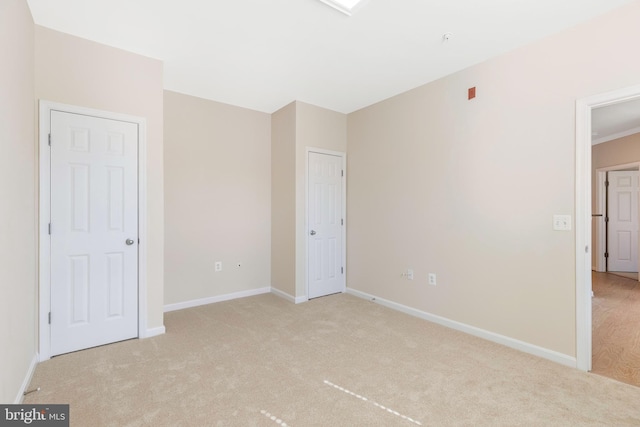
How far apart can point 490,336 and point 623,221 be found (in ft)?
16.8

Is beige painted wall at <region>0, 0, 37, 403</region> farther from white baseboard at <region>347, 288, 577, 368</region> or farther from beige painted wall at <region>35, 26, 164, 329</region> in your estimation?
white baseboard at <region>347, 288, 577, 368</region>

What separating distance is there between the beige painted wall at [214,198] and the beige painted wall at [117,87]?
0.77m

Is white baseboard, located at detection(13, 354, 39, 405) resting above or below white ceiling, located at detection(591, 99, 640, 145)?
below

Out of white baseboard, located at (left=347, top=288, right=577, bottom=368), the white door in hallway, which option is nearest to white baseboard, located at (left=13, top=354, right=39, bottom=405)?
white baseboard, located at (left=347, top=288, right=577, bottom=368)

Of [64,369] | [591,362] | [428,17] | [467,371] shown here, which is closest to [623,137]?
[591,362]

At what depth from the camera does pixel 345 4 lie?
2109 mm

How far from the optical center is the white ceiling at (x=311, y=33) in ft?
7.05

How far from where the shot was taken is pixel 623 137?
5.31m

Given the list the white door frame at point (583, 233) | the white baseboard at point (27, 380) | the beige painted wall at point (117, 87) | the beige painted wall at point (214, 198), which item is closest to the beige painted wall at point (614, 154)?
the white door frame at point (583, 233)

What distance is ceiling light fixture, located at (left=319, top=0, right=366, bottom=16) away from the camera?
6.79 feet

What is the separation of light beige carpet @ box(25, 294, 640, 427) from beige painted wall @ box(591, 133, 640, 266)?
5047 mm

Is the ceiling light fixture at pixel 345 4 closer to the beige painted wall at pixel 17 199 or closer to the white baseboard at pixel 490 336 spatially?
the beige painted wall at pixel 17 199

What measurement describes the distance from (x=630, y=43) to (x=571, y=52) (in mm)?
336

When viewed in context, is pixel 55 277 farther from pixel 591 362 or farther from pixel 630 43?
pixel 630 43
